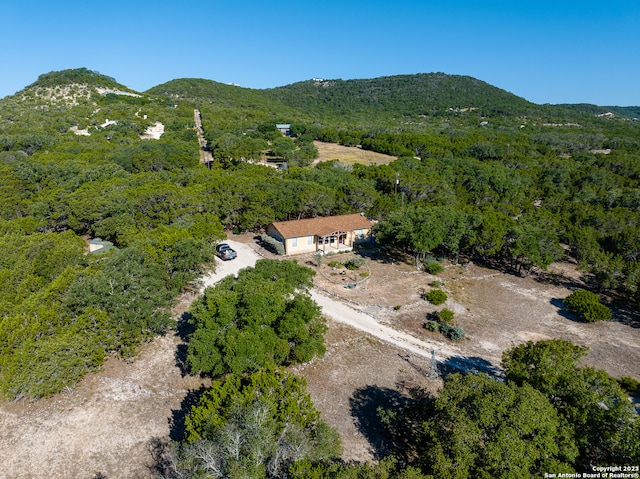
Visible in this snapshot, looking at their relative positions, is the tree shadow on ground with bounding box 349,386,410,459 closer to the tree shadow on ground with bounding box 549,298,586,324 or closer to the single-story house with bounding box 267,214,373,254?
the tree shadow on ground with bounding box 549,298,586,324

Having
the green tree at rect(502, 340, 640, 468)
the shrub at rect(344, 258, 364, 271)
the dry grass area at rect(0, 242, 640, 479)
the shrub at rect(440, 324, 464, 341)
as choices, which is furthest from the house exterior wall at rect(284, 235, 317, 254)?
the green tree at rect(502, 340, 640, 468)

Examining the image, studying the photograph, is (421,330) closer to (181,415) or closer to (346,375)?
(346,375)

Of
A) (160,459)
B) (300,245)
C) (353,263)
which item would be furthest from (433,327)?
(160,459)

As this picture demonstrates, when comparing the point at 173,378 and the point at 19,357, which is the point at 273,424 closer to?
the point at 173,378

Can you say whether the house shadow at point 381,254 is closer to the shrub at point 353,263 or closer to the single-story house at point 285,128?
the shrub at point 353,263

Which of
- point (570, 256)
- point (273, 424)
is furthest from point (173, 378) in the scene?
point (570, 256)

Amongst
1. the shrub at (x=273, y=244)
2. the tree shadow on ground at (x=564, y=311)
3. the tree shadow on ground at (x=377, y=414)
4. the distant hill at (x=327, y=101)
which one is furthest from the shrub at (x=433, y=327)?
the distant hill at (x=327, y=101)
